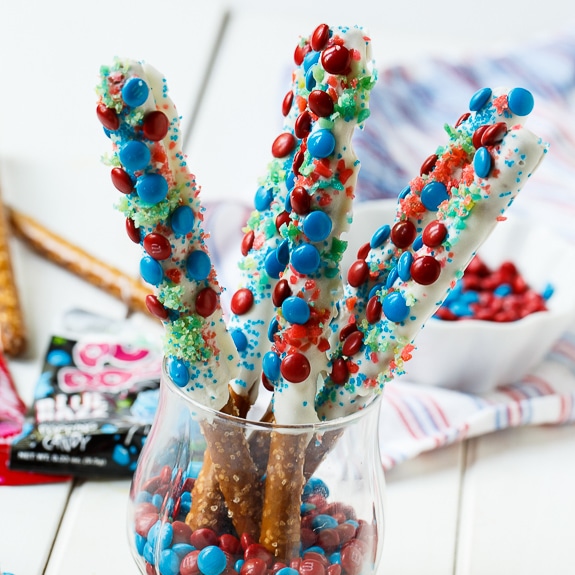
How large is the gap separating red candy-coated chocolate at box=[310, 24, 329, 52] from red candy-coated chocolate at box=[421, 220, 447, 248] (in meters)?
0.10

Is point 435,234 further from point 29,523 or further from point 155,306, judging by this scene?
point 29,523

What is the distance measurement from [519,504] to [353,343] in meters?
0.30

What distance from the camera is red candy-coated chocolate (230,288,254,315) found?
1.82 ft

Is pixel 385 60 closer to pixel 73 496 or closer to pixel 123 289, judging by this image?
pixel 123 289

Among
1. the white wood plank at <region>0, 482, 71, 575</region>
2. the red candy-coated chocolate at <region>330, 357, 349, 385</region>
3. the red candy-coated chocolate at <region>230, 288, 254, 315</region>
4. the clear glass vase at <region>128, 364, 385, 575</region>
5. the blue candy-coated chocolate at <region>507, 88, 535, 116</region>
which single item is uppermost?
the blue candy-coated chocolate at <region>507, 88, 535, 116</region>

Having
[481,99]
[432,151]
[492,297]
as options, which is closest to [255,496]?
[481,99]

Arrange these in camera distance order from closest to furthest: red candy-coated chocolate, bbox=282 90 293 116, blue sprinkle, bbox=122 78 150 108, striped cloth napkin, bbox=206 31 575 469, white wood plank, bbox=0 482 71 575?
blue sprinkle, bbox=122 78 150 108 < red candy-coated chocolate, bbox=282 90 293 116 < white wood plank, bbox=0 482 71 575 < striped cloth napkin, bbox=206 31 575 469

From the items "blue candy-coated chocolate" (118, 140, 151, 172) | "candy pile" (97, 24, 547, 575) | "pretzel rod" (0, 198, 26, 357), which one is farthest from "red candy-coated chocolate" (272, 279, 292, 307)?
"pretzel rod" (0, 198, 26, 357)

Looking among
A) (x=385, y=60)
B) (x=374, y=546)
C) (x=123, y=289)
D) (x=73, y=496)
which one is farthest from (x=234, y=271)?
(x=385, y=60)

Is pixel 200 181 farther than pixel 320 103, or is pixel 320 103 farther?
pixel 200 181

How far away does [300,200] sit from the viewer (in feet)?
1.59

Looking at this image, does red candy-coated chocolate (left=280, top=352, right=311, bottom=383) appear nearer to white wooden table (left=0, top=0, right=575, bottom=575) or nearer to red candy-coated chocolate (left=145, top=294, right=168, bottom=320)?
red candy-coated chocolate (left=145, top=294, right=168, bottom=320)

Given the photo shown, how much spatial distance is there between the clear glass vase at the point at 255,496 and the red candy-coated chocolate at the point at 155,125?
5.9 inches

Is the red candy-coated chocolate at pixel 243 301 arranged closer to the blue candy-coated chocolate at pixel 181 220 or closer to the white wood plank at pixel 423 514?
the blue candy-coated chocolate at pixel 181 220
